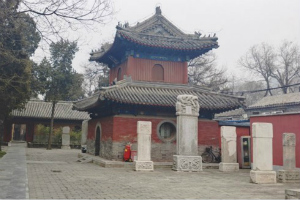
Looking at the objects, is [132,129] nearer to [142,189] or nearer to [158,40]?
[158,40]

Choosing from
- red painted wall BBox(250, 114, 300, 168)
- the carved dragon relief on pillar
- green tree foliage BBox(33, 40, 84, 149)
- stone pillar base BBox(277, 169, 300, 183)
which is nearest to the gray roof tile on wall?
the carved dragon relief on pillar

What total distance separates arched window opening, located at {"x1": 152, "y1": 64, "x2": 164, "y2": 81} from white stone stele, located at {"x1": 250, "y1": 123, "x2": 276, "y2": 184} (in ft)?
26.0

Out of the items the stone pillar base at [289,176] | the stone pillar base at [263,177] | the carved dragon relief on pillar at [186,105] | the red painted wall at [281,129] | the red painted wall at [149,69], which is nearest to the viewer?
the stone pillar base at [263,177]

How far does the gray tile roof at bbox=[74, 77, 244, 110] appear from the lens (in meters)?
13.9

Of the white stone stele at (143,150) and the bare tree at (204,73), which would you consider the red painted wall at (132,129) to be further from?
the bare tree at (204,73)

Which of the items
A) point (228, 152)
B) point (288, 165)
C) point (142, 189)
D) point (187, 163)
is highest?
point (228, 152)

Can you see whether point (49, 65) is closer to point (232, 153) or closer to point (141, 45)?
point (141, 45)

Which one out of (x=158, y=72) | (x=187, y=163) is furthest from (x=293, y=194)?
→ (x=158, y=72)

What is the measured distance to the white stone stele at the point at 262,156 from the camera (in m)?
9.56

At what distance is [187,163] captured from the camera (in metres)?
12.5

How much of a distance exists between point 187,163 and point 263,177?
11.8ft

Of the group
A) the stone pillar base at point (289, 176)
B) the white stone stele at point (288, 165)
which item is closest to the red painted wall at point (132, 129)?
the white stone stele at point (288, 165)

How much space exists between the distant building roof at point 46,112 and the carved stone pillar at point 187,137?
73.2 ft

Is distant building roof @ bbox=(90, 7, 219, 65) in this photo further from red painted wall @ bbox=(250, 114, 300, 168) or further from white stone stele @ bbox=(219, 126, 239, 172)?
red painted wall @ bbox=(250, 114, 300, 168)
